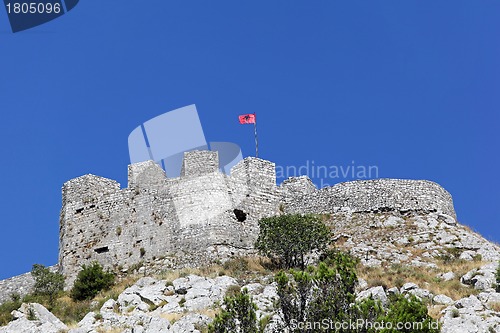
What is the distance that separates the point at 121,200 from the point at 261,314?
13.0m

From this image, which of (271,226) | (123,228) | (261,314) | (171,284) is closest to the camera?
(261,314)

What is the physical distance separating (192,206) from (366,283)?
9.27 metres

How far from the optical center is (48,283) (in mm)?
33250

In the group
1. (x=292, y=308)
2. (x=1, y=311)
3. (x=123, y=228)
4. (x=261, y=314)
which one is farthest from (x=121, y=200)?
(x=292, y=308)

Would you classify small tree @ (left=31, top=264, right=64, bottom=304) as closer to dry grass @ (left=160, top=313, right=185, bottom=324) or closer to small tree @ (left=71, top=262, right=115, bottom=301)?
small tree @ (left=71, top=262, right=115, bottom=301)

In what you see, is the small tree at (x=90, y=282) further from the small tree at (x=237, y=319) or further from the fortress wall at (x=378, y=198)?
the small tree at (x=237, y=319)

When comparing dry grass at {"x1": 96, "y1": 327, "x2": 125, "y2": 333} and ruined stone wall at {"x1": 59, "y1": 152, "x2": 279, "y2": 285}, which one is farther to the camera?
ruined stone wall at {"x1": 59, "y1": 152, "x2": 279, "y2": 285}

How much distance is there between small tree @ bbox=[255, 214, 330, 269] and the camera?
104ft

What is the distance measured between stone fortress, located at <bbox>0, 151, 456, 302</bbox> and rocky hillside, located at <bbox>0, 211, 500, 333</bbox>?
92 cm

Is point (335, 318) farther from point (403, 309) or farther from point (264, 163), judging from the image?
point (264, 163)

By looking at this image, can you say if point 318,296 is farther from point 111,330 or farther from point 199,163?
point 199,163

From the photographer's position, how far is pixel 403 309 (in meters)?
21.0
